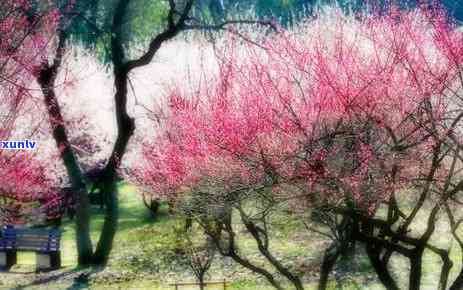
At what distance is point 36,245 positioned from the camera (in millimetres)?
13664

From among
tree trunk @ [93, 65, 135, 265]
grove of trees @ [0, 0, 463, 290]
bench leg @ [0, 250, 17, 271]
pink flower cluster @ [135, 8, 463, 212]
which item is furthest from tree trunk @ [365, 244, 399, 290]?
bench leg @ [0, 250, 17, 271]

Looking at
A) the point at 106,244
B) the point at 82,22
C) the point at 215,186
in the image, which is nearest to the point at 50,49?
the point at 82,22

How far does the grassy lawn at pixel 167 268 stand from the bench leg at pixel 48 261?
170 mm

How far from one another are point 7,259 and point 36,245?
726 mm

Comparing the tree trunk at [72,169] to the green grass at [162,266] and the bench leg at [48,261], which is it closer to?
the green grass at [162,266]

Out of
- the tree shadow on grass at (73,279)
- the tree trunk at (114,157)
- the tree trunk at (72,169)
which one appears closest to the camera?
the tree shadow on grass at (73,279)

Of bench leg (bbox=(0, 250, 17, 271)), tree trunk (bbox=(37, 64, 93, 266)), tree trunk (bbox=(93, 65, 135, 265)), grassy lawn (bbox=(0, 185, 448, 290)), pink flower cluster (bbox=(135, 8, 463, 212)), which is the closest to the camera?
pink flower cluster (bbox=(135, 8, 463, 212))

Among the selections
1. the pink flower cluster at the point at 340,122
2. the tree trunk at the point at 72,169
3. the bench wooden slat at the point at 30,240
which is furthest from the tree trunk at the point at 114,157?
the pink flower cluster at the point at 340,122

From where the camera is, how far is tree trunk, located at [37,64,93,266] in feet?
44.3

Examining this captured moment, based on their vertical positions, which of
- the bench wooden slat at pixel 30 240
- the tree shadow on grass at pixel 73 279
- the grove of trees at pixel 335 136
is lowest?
the tree shadow on grass at pixel 73 279

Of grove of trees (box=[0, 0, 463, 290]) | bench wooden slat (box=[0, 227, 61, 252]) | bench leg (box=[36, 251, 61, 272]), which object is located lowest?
bench leg (box=[36, 251, 61, 272])

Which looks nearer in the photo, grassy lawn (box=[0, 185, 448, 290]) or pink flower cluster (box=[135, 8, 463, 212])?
pink flower cluster (box=[135, 8, 463, 212])

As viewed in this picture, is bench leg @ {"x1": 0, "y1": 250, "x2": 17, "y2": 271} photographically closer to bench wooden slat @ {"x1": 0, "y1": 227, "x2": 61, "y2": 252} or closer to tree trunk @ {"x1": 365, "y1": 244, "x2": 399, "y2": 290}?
bench wooden slat @ {"x1": 0, "y1": 227, "x2": 61, "y2": 252}

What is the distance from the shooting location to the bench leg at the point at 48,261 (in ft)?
44.3
